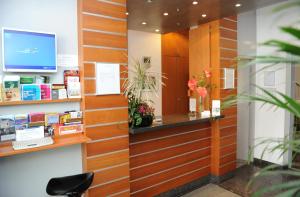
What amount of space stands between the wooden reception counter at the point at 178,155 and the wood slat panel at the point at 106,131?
12 cm

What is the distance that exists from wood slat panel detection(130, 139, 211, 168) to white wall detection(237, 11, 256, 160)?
1.08m

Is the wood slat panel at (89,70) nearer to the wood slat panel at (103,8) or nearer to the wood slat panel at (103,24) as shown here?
the wood slat panel at (103,24)

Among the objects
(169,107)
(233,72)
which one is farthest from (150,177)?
(169,107)

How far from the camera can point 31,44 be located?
6.93ft

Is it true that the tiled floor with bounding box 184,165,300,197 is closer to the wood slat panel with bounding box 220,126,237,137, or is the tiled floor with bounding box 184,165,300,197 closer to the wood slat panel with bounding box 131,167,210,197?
the wood slat panel with bounding box 131,167,210,197

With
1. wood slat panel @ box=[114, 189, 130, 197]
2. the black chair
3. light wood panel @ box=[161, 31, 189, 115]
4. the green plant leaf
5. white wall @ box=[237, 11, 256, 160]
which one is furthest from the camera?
light wood panel @ box=[161, 31, 189, 115]

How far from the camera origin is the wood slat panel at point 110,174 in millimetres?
2494

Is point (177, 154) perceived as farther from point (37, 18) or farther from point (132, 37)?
point (132, 37)

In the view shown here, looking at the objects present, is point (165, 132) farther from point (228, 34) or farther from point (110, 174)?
point (228, 34)

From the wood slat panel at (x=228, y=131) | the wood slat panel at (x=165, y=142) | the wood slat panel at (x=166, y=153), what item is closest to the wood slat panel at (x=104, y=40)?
the wood slat panel at (x=165, y=142)

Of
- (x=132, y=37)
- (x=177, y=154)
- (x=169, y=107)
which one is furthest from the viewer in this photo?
(x=169, y=107)

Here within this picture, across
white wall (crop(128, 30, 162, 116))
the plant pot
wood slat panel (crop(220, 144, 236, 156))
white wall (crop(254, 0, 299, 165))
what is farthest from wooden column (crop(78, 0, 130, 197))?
white wall (crop(128, 30, 162, 116))

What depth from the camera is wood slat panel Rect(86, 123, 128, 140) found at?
2.44 metres

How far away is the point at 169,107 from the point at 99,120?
427 centimetres
